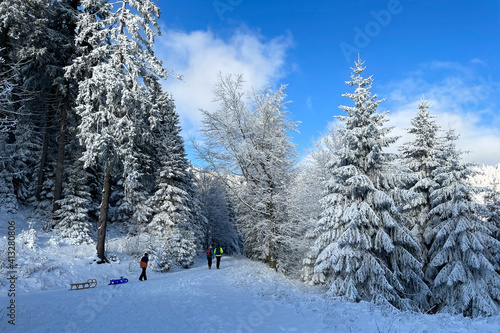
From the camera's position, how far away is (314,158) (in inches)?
985

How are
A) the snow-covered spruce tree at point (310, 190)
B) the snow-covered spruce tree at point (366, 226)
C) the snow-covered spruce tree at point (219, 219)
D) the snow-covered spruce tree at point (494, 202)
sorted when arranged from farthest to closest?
the snow-covered spruce tree at point (219, 219) < the snow-covered spruce tree at point (494, 202) < the snow-covered spruce tree at point (310, 190) < the snow-covered spruce tree at point (366, 226)

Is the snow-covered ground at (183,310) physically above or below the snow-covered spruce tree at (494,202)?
below

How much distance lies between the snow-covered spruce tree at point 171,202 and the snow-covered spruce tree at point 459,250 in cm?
1801

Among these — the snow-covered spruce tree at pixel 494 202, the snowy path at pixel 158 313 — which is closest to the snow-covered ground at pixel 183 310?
the snowy path at pixel 158 313

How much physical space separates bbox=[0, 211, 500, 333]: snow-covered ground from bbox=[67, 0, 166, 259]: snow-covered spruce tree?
5.16 metres

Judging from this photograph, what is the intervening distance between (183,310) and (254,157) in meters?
12.4

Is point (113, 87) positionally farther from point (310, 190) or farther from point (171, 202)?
point (310, 190)

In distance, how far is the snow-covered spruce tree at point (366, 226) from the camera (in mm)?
13523

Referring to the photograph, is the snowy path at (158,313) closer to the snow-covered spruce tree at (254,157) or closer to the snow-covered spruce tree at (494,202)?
the snow-covered spruce tree at (254,157)

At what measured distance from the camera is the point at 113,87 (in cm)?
1755

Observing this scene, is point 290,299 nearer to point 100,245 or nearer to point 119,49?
point 100,245

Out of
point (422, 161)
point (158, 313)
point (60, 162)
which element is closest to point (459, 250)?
point (422, 161)

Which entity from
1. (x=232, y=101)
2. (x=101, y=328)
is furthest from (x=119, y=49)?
(x=101, y=328)

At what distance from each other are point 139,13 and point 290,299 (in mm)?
19114
